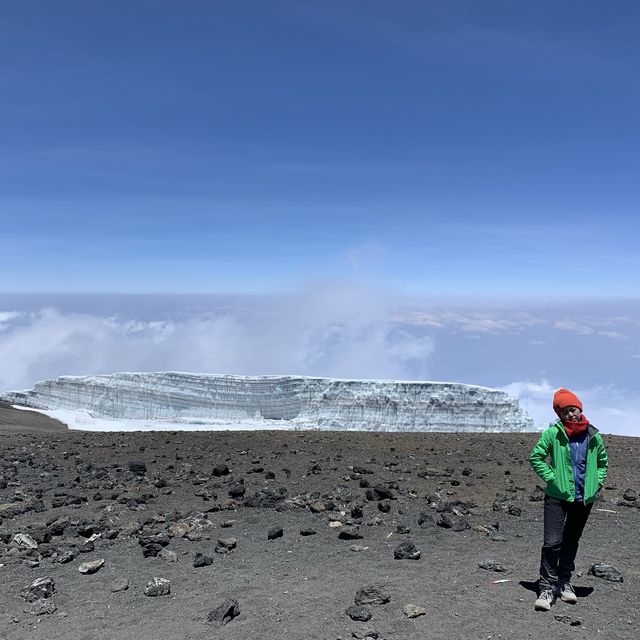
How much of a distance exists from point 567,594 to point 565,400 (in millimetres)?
1818

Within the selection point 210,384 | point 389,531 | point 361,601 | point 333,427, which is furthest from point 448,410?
point 361,601

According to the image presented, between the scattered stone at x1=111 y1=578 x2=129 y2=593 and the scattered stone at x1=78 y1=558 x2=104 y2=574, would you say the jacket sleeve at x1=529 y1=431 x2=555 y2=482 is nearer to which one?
the scattered stone at x1=111 y1=578 x2=129 y2=593

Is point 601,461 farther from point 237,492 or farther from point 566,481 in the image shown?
point 237,492

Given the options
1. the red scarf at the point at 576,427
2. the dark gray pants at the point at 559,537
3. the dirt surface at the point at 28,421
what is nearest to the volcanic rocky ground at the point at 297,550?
the dark gray pants at the point at 559,537

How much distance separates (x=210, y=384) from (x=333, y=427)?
8072 millimetres

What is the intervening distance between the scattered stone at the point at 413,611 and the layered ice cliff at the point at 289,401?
76.9ft

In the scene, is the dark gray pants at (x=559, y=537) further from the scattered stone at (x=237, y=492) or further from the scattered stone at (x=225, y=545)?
the scattered stone at (x=237, y=492)

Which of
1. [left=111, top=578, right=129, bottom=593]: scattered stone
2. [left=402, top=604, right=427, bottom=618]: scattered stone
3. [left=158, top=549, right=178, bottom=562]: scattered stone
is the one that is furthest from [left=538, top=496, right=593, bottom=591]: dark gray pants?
[left=111, top=578, right=129, bottom=593]: scattered stone

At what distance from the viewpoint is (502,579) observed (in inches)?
231

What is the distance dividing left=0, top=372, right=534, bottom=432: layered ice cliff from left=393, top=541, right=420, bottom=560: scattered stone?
862 inches

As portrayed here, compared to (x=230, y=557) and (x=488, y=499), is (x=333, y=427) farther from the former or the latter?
(x=230, y=557)

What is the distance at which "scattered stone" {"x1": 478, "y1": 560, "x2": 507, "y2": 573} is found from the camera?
6094 mm

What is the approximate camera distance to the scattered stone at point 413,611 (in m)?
5.09

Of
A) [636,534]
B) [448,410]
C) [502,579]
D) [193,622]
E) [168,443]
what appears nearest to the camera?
[193,622]
